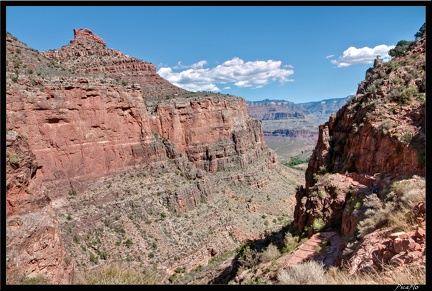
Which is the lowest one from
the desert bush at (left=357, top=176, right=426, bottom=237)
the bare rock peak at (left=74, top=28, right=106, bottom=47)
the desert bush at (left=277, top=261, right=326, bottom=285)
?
the desert bush at (left=277, top=261, right=326, bottom=285)

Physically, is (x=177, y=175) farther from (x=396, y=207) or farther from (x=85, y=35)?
(x=85, y=35)

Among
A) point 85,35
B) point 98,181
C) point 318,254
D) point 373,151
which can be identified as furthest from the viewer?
point 85,35

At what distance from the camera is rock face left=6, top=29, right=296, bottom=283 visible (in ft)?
47.9

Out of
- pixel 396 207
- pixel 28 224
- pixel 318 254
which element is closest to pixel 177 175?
pixel 28 224

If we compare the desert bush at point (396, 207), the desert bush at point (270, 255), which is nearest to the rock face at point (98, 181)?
the desert bush at point (270, 255)

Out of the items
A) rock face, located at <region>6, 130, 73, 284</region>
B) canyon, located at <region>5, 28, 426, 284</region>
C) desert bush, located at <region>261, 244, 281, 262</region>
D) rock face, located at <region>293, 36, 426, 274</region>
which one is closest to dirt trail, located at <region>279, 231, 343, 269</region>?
canyon, located at <region>5, 28, 426, 284</region>

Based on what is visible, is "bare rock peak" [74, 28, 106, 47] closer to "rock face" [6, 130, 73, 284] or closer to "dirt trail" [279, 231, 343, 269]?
"rock face" [6, 130, 73, 284]

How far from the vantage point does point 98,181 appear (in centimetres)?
3194

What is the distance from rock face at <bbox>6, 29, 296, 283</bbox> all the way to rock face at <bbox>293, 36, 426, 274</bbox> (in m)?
12.6

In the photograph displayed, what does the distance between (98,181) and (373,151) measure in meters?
26.3

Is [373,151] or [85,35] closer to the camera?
[373,151]

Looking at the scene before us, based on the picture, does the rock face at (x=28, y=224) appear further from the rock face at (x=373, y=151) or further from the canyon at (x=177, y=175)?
the rock face at (x=373, y=151)

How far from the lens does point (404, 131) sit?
520 inches

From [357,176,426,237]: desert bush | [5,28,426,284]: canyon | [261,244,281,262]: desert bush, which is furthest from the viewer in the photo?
[261,244,281,262]: desert bush
